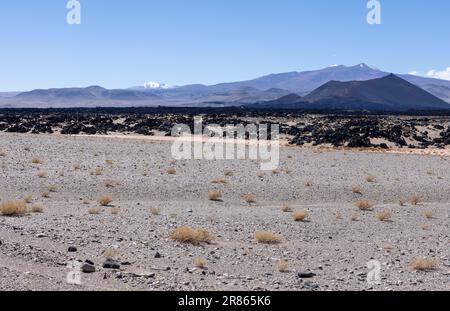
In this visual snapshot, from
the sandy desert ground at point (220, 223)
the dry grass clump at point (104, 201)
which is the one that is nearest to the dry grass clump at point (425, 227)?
the sandy desert ground at point (220, 223)

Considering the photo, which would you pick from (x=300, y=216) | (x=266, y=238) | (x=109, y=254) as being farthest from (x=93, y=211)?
(x=300, y=216)

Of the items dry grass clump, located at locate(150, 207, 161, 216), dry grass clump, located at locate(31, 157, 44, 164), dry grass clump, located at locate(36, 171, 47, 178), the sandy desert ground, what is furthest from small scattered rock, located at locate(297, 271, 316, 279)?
dry grass clump, located at locate(31, 157, 44, 164)

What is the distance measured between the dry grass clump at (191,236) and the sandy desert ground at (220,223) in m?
0.15

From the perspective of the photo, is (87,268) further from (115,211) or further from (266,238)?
(115,211)

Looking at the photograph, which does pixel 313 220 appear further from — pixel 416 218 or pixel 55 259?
pixel 55 259

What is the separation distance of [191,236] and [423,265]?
14.6ft

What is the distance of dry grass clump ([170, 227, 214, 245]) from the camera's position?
11.9m

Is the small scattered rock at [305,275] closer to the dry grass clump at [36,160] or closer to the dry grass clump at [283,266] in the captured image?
the dry grass clump at [283,266]

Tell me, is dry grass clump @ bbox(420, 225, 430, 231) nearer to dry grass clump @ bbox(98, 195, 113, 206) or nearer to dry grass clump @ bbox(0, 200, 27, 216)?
dry grass clump @ bbox(98, 195, 113, 206)

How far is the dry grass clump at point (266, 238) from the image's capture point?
1241 centimetres

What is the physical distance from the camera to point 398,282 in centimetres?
962

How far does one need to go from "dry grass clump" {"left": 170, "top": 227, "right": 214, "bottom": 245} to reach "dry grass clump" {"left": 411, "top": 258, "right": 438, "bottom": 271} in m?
4.05

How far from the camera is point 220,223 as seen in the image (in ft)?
46.8

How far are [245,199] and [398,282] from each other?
9352 millimetres
